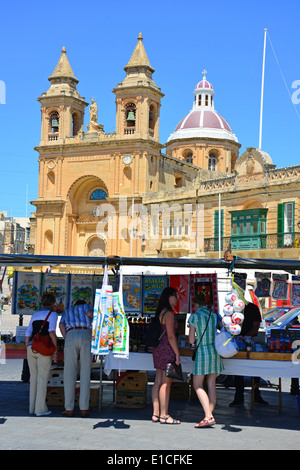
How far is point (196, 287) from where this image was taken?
10734mm

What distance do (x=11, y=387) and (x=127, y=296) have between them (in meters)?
2.99

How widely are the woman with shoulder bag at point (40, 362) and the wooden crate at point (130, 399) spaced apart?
123 centimetres

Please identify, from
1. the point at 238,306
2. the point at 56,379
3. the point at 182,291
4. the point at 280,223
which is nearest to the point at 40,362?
the point at 56,379

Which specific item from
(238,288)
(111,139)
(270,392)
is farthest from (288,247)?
(238,288)

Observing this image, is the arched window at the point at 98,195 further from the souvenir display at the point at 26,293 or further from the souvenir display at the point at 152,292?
the souvenir display at the point at 152,292

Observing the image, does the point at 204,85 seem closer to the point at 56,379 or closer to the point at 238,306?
the point at 56,379

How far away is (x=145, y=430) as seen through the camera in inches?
339

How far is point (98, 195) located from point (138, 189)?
219 inches

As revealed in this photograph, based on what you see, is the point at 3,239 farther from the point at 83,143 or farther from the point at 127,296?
the point at 127,296

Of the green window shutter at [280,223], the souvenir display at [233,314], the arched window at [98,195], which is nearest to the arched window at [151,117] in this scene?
the arched window at [98,195]

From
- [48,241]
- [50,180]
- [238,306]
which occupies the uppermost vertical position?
[50,180]

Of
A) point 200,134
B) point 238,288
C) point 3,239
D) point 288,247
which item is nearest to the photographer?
point 238,288

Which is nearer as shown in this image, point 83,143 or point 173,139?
point 83,143

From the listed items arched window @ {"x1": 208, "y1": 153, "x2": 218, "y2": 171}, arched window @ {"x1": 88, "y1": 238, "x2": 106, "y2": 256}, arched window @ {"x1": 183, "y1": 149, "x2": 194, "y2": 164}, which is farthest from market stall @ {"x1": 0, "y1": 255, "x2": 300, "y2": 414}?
arched window @ {"x1": 208, "y1": 153, "x2": 218, "y2": 171}
